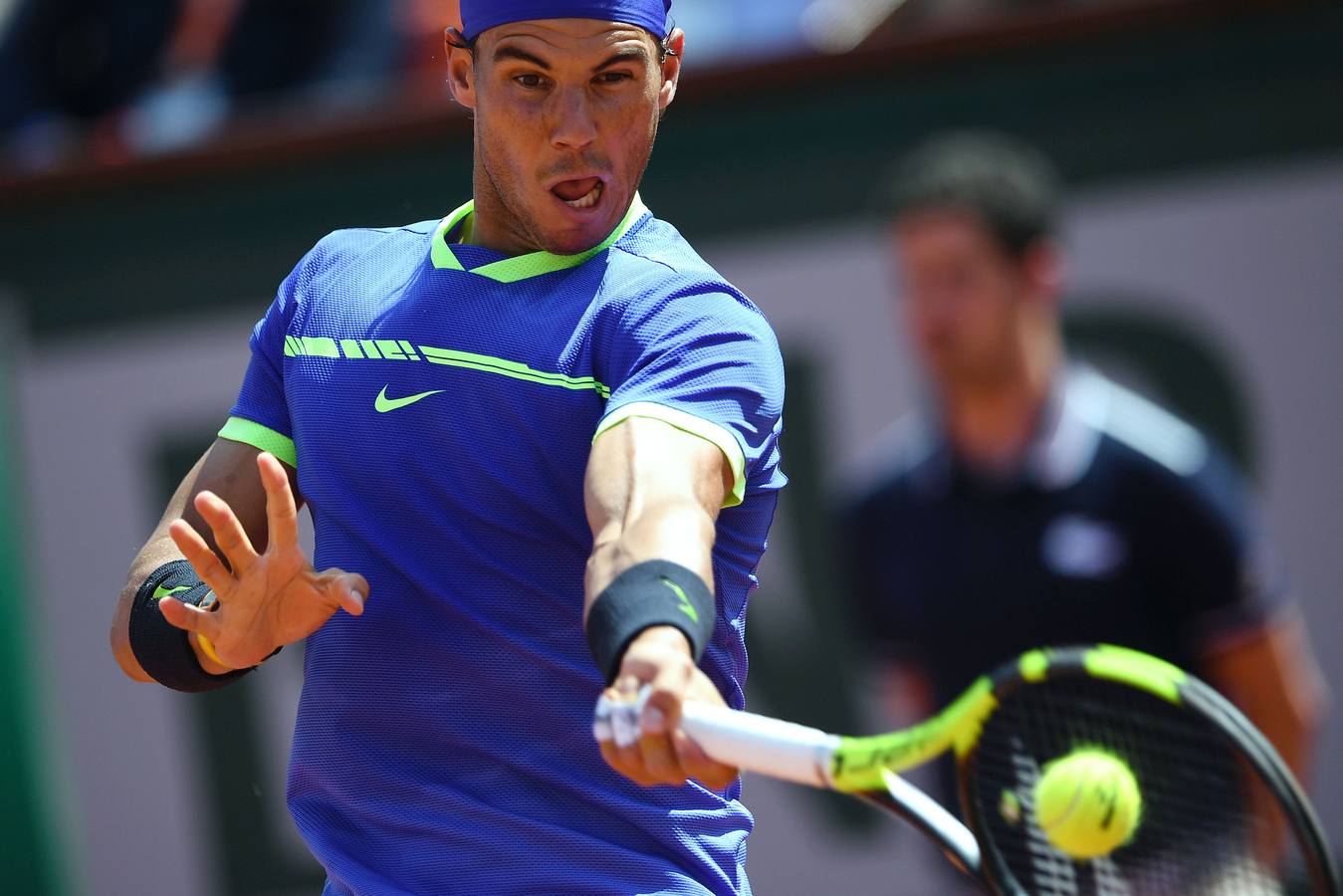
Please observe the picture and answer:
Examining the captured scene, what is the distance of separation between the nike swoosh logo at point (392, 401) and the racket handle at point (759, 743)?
2.02 ft

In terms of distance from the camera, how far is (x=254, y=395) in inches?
105

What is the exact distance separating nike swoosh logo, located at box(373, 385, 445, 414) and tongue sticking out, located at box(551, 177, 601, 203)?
319mm

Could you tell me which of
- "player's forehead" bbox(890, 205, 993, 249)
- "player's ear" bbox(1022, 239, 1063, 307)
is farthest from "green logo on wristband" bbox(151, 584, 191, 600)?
"player's ear" bbox(1022, 239, 1063, 307)

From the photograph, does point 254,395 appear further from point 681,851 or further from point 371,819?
point 681,851

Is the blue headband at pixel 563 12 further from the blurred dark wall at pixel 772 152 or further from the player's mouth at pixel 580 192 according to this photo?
the blurred dark wall at pixel 772 152

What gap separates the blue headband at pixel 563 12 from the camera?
2.42 meters

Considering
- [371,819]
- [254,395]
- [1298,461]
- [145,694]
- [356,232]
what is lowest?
[145,694]

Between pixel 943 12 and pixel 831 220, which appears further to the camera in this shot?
pixel 943 12

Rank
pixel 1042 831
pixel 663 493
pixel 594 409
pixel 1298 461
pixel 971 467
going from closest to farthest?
pixel 663 493
pixel 594 409
pixel 1042 831
pixel 971 467
pixel 1298 461

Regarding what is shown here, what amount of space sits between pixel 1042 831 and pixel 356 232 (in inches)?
52.0

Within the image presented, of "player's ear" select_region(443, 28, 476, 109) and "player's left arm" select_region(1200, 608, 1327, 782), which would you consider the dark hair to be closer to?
"player's left arm" select_region(1200, 608, 1327, 782)

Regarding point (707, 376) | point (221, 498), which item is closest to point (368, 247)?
point (221, 498)

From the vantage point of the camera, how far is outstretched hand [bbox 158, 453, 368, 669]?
2264mm

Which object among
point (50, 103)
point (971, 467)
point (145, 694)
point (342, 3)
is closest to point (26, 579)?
point (145, 694)
